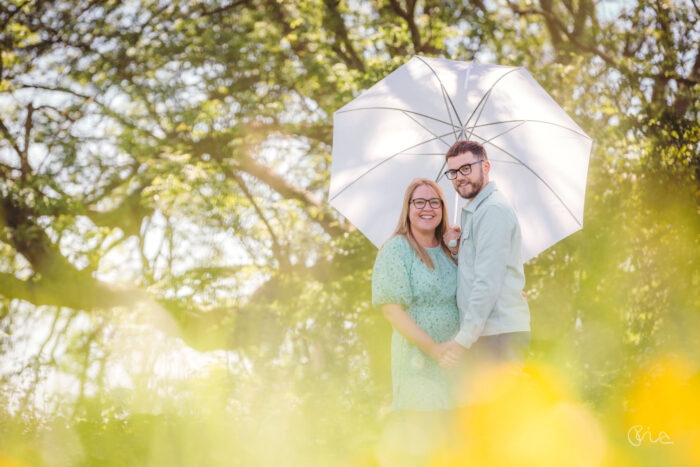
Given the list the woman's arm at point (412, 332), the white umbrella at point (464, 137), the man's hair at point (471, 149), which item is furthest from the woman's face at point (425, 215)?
the white umbrella at point (464, 137)

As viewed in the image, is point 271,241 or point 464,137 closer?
point 464,137

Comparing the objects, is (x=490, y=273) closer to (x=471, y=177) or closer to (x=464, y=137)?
(x=471, y=177)

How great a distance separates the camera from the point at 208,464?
6.20m

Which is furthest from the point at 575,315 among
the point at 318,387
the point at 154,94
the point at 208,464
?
the point at 154,94

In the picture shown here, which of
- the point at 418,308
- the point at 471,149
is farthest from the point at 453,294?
the point at 471,149

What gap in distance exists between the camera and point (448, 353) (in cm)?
261

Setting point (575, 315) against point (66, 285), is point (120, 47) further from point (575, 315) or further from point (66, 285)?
point (575, 315)

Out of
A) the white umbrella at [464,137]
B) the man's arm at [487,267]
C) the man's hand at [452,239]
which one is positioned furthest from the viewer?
the white umbrella at [464,137]

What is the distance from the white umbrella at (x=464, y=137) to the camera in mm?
3738

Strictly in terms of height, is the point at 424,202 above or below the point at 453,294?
above

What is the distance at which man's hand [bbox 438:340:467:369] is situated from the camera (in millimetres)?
2596

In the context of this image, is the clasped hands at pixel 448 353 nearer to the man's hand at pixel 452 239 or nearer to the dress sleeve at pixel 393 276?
the dress sleeve at pixel 393 276

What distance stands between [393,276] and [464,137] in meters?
1.46

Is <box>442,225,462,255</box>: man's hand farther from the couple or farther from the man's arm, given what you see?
the man's arm
